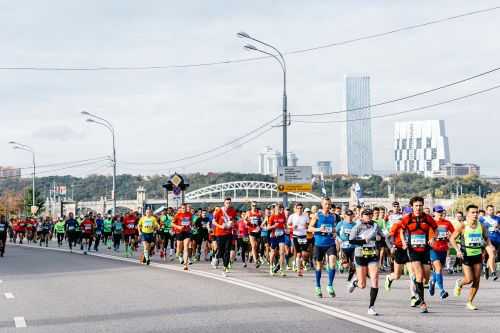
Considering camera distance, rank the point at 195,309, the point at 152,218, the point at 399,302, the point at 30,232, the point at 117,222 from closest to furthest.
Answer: the point at 195,309 → the point at 399,302 → the point at 152,218 → the point at 117,222 → the point at 30,232

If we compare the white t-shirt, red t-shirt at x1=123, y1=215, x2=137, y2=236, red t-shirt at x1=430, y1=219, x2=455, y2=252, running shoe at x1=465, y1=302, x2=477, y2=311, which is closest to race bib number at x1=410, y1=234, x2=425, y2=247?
running shoe at x1=465, y1=302, x2=477, y2=311

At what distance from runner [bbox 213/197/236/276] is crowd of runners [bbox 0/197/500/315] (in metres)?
0.02

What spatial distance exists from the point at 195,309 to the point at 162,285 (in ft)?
15.6

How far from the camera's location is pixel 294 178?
3506 centimetres

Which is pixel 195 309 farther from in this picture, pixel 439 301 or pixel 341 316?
pixel 439 301

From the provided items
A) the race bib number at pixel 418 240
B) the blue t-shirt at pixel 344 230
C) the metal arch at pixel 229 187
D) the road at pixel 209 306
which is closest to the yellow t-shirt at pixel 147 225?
the road at pixel 209 306

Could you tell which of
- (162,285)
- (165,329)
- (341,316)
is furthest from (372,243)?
(162,285)

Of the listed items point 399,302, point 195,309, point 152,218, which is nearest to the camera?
point 195,309

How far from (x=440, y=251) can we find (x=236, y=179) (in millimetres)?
167177

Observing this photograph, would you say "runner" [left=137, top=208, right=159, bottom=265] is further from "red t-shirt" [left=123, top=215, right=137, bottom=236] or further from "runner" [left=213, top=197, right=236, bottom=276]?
"red t-shirt" [left=123, top=215, right=137, bottom=236]

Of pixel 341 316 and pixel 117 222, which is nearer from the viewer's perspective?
pixel 341 316

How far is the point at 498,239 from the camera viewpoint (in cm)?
2194

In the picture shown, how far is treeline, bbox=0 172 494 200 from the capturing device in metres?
174

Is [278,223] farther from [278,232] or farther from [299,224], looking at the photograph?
[299,224]
